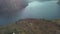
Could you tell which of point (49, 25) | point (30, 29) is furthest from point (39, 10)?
point (30, 29)

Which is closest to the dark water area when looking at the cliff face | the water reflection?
the water reflection

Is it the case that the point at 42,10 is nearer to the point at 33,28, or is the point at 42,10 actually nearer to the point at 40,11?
the point at 40,11

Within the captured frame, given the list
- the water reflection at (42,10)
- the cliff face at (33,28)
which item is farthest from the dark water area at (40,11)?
the cliff face at (33,28)

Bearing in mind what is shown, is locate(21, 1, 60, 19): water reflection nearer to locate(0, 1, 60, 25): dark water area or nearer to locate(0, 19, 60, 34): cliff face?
locate(0, 1, 60, 25): dark water area

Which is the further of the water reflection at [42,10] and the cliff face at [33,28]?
the water reflection at [42,10]

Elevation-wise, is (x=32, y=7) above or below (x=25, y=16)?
above

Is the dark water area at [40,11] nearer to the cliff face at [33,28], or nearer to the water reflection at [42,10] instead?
the water reflection at [42,10]

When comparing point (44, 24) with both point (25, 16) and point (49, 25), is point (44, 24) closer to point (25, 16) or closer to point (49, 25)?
point (49, 25)

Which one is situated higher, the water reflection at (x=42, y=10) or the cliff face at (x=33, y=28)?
the water reflection at (x=42, y=10)

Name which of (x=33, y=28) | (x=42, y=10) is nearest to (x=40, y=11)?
(x=42, y=10)
